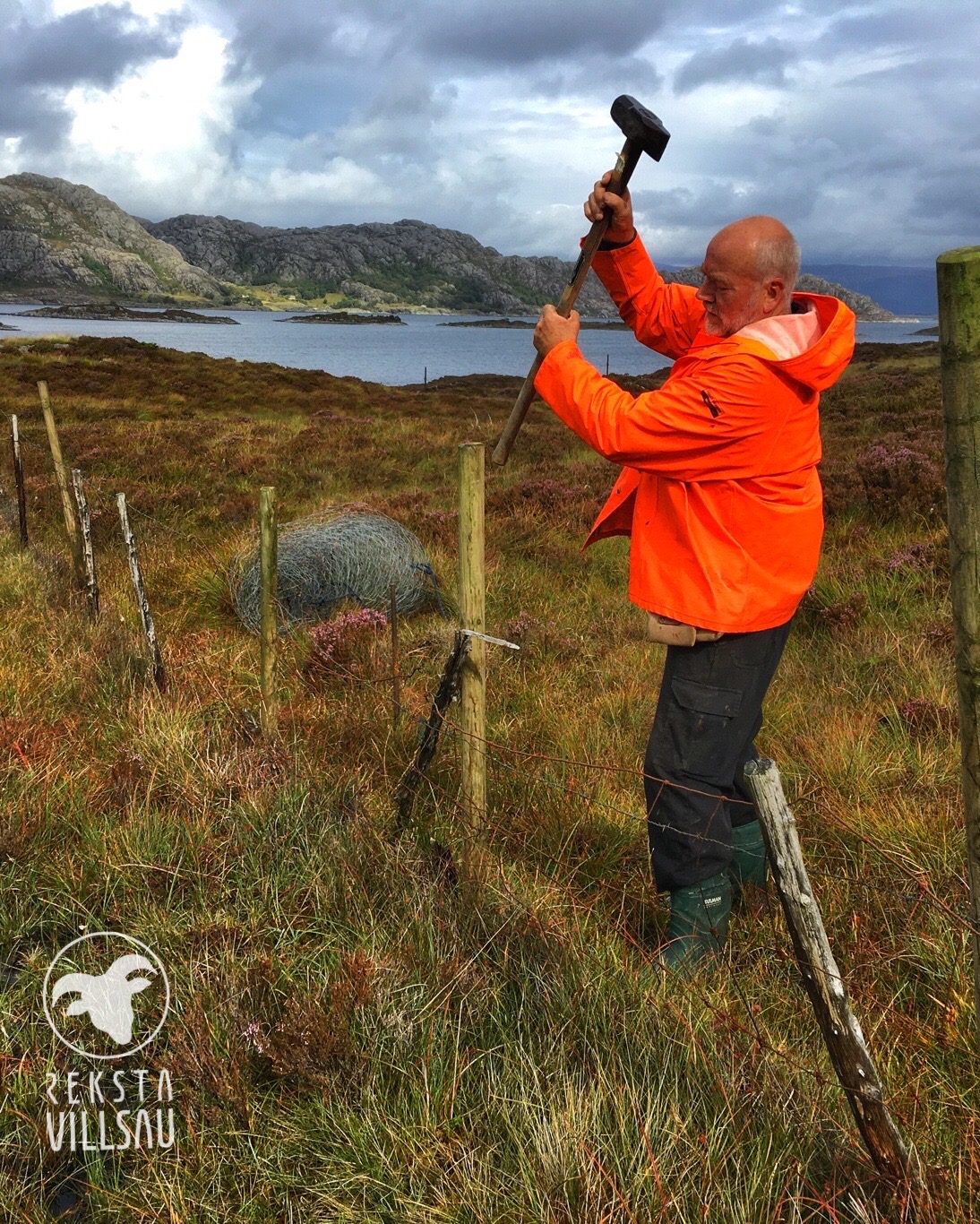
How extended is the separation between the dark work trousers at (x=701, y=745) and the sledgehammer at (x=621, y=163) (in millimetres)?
1013

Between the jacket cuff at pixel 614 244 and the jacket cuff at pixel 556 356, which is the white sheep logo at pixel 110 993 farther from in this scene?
the jacket cuff at pixel 614 244

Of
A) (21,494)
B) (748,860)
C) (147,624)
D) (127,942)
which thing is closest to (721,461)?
(748,860)

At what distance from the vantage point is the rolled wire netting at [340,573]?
7.12m

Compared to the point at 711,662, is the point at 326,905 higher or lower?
lower

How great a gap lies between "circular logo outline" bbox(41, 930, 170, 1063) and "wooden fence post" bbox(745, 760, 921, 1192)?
5.74 ft

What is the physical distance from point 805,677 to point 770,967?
300 cm

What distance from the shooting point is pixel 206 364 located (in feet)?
108

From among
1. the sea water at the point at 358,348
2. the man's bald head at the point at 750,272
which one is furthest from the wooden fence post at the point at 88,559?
the sea water at the point at 358,348

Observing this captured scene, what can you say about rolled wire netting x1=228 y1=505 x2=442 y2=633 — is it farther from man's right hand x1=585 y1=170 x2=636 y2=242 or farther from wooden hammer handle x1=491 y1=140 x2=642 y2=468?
man's right hand x1=585 y1=170 x2=636 y2=242

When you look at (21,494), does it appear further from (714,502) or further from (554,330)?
(714,502)

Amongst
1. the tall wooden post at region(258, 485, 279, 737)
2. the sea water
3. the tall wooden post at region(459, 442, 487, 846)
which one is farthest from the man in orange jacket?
the sea water

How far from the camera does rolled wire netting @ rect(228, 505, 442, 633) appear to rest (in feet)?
23.4

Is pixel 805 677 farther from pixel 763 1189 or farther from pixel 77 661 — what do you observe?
pixel 77 661

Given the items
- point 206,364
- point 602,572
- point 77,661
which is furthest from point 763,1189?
point 206,364
